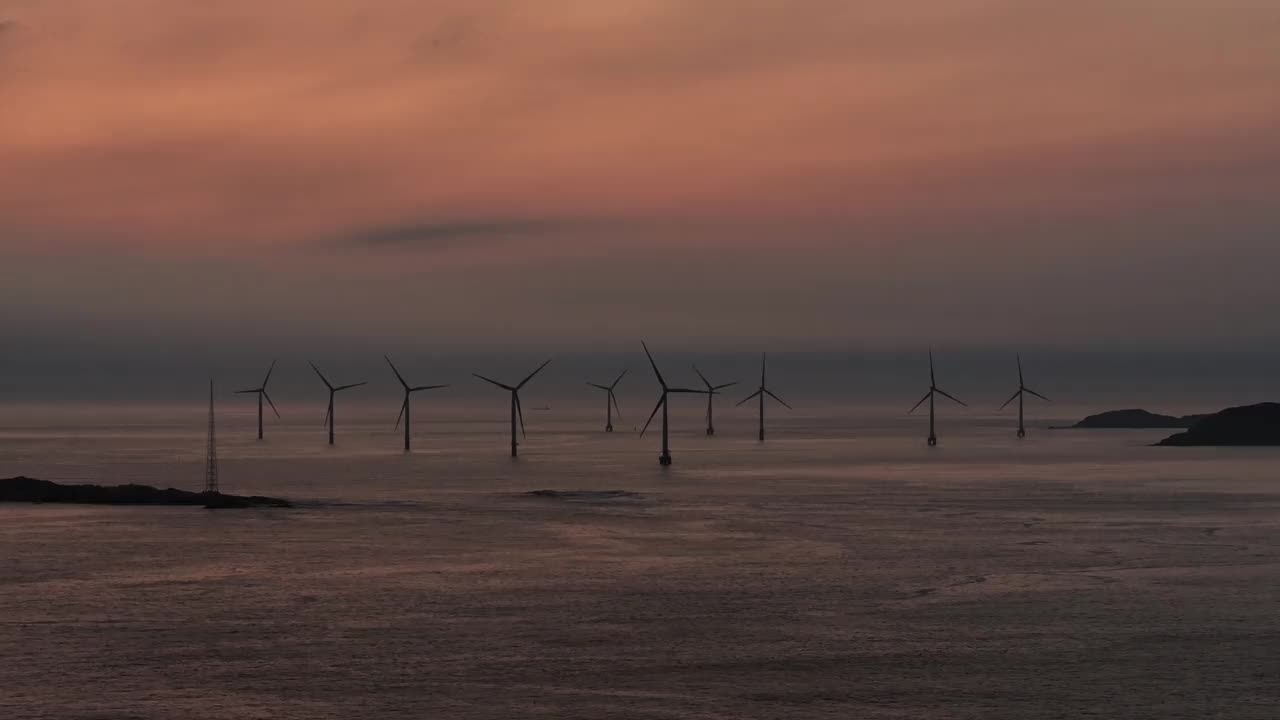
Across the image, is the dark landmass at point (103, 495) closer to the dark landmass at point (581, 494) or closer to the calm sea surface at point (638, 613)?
the calm sea surface at point (638, 613)

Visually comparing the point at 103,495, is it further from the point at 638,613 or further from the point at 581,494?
the point at 638,613

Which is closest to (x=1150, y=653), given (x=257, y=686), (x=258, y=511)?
(x=257, y=686)

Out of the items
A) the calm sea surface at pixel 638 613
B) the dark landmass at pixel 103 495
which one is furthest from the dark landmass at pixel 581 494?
the dark landmass at pixel 103 495

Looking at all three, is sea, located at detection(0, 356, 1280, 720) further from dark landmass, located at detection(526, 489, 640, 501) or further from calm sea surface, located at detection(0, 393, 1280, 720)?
dark landmass, located at detection(526, 489, 640, 501)

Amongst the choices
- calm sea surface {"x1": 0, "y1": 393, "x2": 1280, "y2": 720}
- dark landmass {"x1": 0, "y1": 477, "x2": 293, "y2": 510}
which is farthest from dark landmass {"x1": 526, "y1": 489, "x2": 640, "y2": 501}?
dark landmass {"x1": 0, "y1": 477, "x2": 293, "y2": 510}

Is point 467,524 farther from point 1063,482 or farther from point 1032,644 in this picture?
point 1063,482

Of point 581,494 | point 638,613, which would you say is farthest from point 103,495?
A: point 638,613
